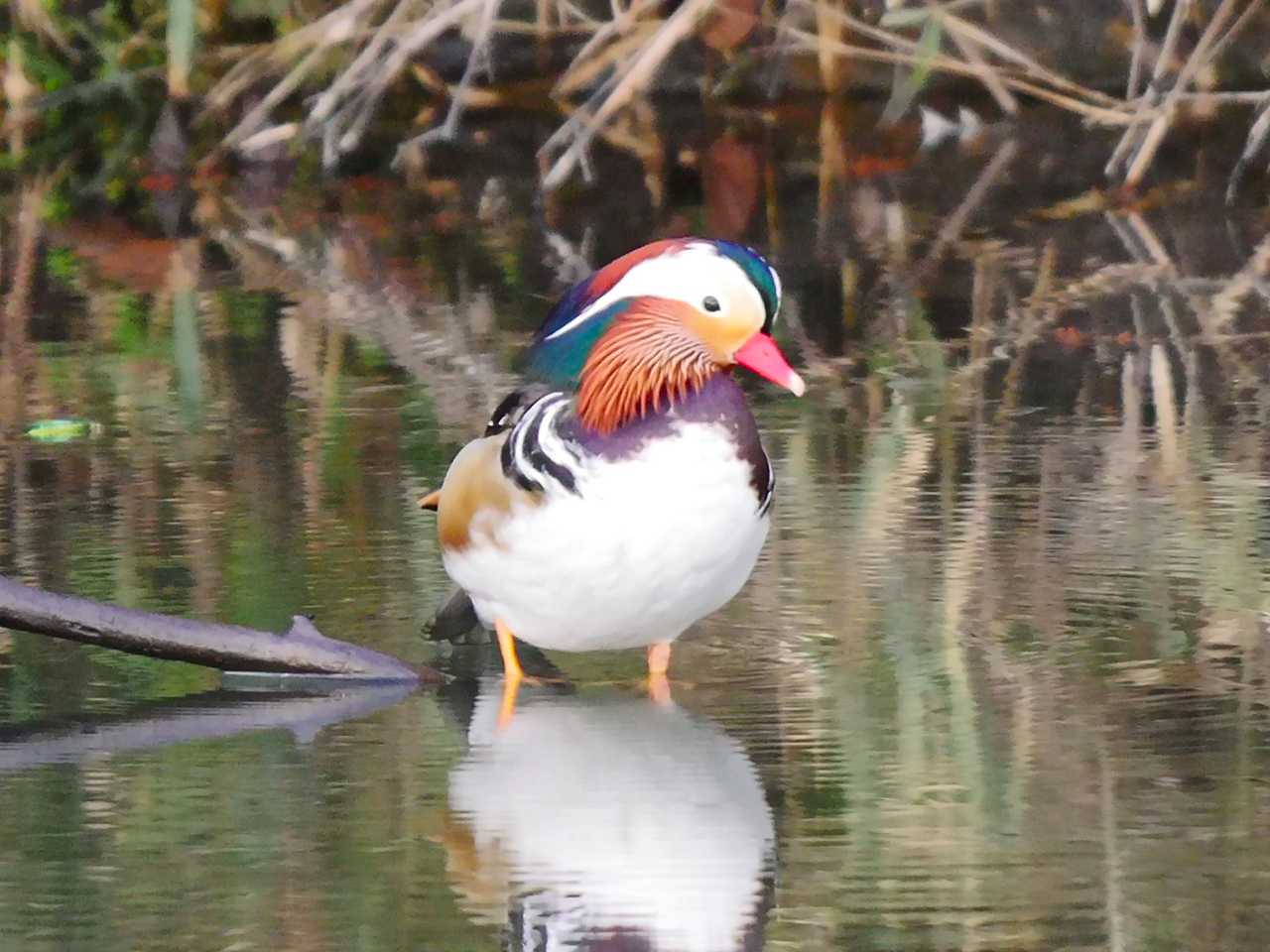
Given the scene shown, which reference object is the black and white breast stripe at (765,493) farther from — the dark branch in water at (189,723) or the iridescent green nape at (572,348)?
the dark branch in water at (189,723)

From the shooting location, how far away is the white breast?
15.2 ft

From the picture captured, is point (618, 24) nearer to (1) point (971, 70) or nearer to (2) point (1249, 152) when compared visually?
(1) point (971, 70)

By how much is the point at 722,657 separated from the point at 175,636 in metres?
1.03

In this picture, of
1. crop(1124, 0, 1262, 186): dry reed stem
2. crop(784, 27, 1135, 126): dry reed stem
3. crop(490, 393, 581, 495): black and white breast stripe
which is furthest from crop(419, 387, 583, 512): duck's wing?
crop(1124, 0, 1262, 186): dry reed stem

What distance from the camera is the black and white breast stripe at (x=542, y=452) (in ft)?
15.5

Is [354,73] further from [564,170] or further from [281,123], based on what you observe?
[281,123]

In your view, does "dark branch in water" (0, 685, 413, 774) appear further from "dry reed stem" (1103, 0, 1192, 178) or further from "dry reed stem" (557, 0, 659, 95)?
"dry reed stem" (557, 0, 659, 95)

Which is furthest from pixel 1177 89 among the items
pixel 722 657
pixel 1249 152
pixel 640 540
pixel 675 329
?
pixel 640 540

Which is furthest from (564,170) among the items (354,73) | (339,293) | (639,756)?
(639,756)

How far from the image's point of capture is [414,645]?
544 centimetres

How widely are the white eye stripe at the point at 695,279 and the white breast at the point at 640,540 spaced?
0.90 ft

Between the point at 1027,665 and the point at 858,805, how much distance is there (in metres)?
0.92

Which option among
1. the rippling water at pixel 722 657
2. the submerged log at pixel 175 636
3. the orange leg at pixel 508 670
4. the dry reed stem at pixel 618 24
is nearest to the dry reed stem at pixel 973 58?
the dry reed stem at pixel 618 24

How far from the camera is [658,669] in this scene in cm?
515
